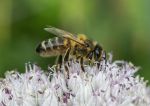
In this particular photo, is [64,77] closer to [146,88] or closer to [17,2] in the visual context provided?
[146,88]

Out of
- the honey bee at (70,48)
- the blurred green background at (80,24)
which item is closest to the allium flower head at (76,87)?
the honey bee at (70,48)

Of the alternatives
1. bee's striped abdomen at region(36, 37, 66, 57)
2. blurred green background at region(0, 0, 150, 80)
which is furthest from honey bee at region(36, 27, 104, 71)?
blurred green background at region(0, 0, 150, 80)

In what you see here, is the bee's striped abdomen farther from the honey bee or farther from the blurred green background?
the blurred green background

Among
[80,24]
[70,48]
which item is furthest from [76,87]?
[80,24]

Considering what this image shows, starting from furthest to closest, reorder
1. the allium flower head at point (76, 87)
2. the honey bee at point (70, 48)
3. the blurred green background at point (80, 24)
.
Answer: the blurred green background at point (80, 24) < the honey bee at point (70, 48) < the allium flower head at point (76, 87)

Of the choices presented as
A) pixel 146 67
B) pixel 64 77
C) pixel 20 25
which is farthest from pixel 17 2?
pixel 64 77

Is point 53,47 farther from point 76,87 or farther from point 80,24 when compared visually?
point 80,24

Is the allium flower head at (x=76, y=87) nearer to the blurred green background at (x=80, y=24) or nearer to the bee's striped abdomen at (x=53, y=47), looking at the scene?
the bee's striped abdomen at (x=53, y=47)
